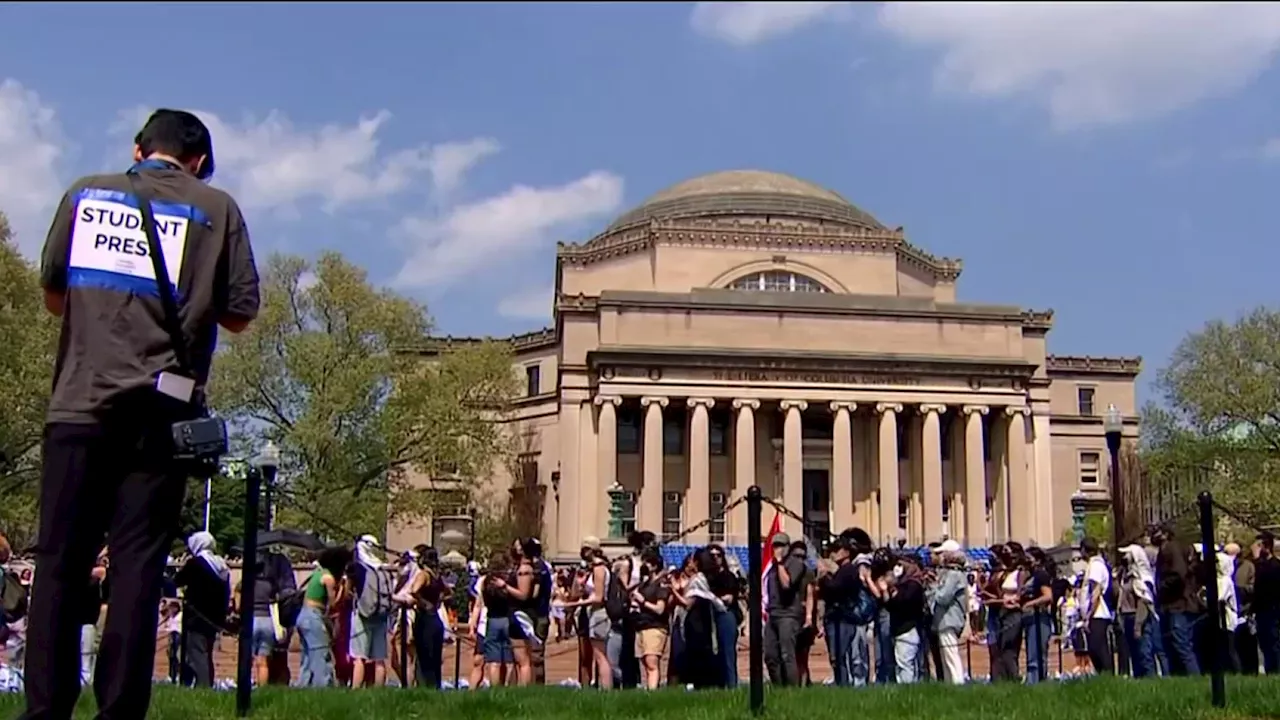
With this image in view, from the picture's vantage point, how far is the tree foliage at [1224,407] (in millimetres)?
59031

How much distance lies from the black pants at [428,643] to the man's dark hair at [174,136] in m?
11.9

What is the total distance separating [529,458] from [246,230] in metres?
70.3

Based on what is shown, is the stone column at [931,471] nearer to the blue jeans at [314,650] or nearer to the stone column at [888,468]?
the stone column at [888,468]

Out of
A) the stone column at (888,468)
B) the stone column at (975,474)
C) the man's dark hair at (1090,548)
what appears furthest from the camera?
the stone column at (975,474)

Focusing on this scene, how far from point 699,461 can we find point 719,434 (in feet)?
16.0

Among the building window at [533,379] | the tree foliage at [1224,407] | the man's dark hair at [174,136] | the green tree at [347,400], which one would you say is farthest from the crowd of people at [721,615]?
the building window at [533,379]

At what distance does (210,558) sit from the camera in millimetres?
13406

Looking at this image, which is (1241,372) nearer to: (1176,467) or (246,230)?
(1176,467)

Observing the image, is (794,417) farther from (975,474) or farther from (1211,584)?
(1211,584)

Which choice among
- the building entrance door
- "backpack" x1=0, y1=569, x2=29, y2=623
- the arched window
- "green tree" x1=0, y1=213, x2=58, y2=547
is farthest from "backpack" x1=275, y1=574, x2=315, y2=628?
the arched window

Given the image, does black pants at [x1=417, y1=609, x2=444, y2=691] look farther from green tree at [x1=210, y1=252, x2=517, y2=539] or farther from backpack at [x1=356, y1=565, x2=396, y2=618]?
green tree at [x1=210, y1=252, x2=517, y2=539]

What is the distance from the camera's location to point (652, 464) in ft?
212

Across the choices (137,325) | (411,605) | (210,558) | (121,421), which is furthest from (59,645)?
(411,605)

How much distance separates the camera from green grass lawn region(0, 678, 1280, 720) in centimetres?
813
